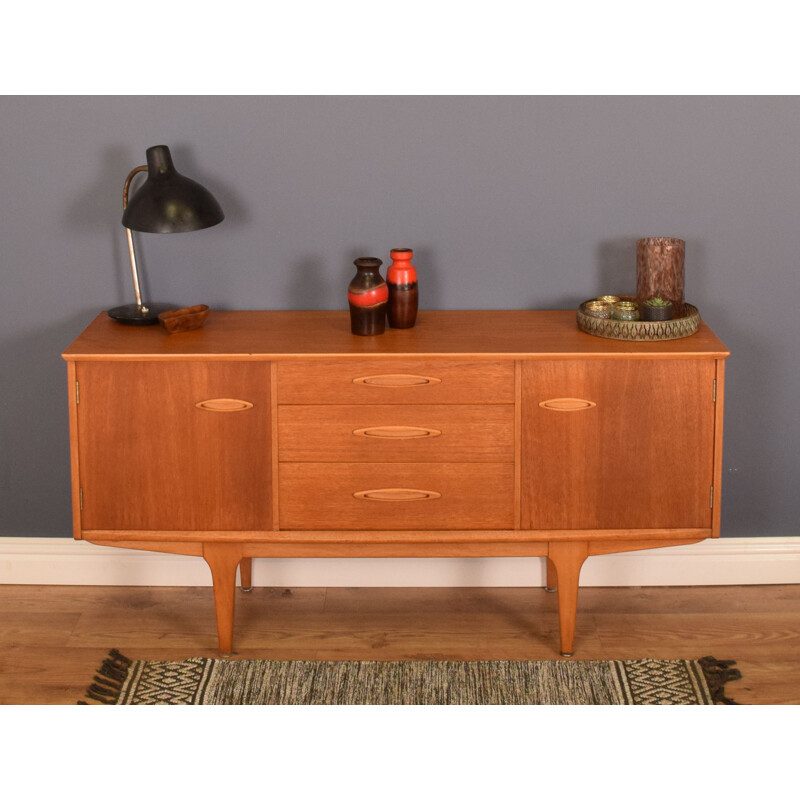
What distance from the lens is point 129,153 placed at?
3027 mm

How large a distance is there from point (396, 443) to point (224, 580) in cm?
58

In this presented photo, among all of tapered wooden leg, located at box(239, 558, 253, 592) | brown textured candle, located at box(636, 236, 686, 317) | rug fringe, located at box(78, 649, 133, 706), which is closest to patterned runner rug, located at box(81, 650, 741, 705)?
rug fringe, located at box(78, 649, 133, 706)

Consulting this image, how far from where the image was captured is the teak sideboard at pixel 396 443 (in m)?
2.76

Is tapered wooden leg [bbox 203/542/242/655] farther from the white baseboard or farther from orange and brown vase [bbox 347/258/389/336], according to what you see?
orange and brown vase [bbox 347/258/389/336]

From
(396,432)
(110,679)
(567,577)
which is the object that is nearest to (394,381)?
(396,432)

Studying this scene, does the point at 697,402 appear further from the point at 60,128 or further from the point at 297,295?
the point at 60,128

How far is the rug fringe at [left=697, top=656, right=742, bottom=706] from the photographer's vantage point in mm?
2789

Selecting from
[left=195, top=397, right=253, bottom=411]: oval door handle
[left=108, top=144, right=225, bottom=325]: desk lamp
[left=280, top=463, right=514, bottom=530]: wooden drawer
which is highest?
[left=108, top=144, right=225, bottom=325]: desk lamp

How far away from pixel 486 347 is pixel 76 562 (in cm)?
141

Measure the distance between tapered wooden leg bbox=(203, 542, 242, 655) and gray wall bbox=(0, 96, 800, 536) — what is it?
2.23ft

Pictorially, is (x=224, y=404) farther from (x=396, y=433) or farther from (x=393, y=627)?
(x=393, y=627)

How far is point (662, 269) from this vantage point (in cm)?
293

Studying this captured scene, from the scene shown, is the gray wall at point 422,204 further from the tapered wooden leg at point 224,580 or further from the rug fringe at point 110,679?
the rug fringe at point 110,679

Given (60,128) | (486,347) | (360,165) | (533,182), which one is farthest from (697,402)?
(60,128)
